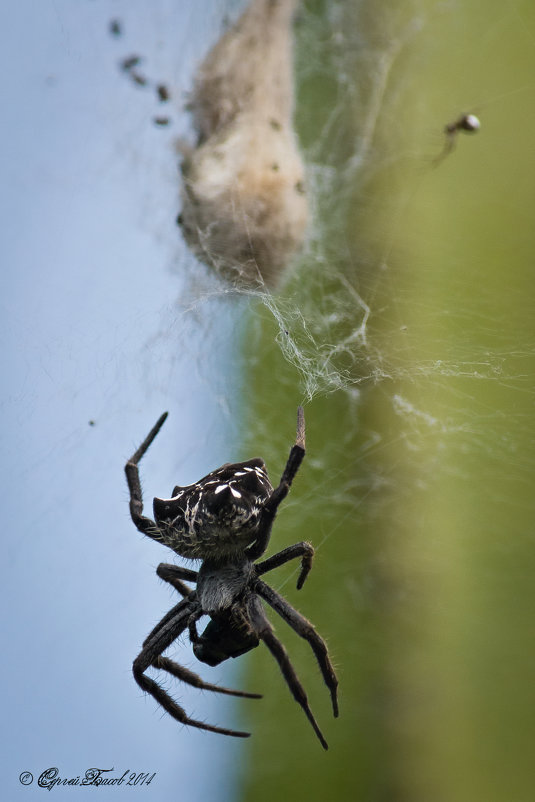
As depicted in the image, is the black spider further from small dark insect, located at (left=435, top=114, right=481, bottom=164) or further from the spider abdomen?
small dark insect, located at (left=435, top=114, right=481, bottom=164)

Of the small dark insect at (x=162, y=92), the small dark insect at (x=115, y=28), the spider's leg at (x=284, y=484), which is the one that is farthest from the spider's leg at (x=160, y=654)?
the small dark insect at (x=115, y=28)

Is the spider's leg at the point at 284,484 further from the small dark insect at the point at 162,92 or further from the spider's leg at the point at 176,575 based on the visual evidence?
the small dark insect at the point at 162,92

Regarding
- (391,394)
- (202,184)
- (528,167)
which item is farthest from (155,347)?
(528,167)

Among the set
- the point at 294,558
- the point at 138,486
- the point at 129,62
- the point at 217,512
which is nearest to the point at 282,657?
the point at 294,558

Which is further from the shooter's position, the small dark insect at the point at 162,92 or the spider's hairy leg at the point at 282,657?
the small dark insect at the point at 162,92

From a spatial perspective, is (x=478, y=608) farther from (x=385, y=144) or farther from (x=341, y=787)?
(x=385, y=144)

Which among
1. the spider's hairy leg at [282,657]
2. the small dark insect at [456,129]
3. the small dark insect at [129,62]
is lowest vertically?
the spider's hairy leg at [282,657]

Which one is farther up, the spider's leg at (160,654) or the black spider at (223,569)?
the black spider at (223,569)
